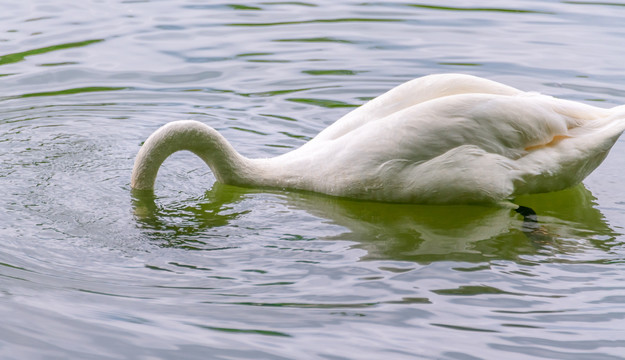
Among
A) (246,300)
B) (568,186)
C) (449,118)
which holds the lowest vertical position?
(246,300)

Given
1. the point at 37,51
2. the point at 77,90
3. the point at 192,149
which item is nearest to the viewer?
the point at 192,149

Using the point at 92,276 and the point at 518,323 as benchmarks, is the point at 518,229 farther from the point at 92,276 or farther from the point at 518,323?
the point at 92,276

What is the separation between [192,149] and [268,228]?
1.25 metres

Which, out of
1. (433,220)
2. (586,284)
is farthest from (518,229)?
(586,284)

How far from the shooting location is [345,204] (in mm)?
8195

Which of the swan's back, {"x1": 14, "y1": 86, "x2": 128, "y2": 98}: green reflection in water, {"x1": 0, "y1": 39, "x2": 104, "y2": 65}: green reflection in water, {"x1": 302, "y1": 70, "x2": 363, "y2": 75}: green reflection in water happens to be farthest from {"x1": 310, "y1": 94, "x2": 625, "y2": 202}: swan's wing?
{"x1": 0, "y1": 39, "x2": 104, "y2": 65}: green reflection in water

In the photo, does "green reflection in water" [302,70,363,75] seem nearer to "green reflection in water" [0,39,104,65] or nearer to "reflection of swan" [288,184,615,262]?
"green reflection in water" [0,39,104,65]

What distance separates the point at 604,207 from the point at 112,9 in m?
8.85

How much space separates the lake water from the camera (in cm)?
603

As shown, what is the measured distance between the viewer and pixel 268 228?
767 centimetres

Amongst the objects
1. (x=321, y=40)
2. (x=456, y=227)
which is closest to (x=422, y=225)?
(x=456, y=227)

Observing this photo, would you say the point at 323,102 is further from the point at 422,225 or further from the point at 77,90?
the point at 422,225

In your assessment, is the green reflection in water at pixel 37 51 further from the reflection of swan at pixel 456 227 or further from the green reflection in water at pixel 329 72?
the reflection of swan at pixel 456 227

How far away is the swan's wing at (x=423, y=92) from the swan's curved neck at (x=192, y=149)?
1.03 meters
